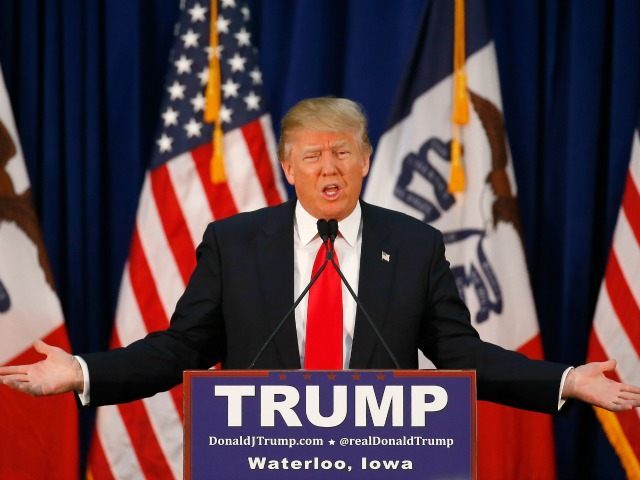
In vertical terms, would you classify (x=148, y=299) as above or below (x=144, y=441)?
above

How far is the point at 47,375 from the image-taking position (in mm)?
2203

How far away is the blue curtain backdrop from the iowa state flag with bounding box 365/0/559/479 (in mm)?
256

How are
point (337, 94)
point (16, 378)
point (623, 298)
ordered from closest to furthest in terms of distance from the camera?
1. point (16, 378)
2. point (623, 298)
3. point (337, 94)

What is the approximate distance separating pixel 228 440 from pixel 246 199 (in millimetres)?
2355

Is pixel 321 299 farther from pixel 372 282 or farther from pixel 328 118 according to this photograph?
pixel 328 118

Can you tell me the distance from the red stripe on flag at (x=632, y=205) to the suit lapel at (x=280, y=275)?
185 centimetres

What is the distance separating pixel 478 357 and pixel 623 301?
1777mm

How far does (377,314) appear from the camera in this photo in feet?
8.23

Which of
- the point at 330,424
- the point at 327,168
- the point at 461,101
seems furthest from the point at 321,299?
the point at 461,101

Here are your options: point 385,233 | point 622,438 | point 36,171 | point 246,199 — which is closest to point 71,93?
point 36,171

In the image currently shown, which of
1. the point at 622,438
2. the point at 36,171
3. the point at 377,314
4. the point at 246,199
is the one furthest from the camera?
the point at 36,171

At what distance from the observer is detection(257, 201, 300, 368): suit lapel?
2479 mm

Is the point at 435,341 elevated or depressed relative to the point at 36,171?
depressed

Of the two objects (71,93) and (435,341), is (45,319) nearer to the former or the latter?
(71,93)
